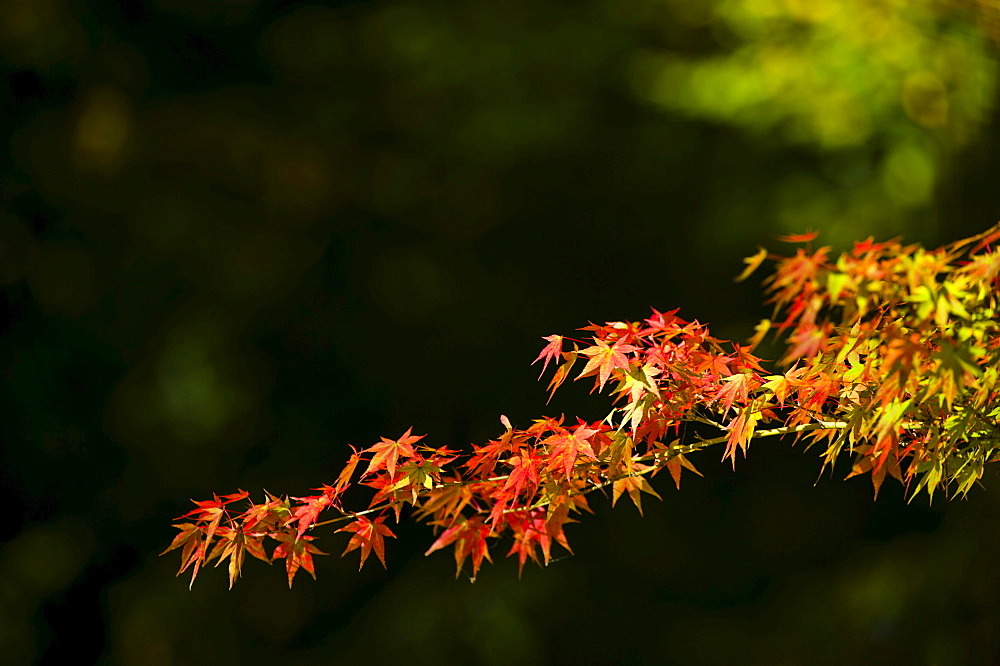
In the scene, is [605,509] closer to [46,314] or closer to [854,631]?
[854,631]

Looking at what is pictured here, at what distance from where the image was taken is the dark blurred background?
88.6 inches

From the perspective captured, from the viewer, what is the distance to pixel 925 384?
2.72 ft

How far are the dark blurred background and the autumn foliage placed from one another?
3.59 ft

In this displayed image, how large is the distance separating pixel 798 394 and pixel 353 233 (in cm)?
145

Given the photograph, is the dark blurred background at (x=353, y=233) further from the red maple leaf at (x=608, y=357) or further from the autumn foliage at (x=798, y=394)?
the red maple leaf at (x=608, y=357)

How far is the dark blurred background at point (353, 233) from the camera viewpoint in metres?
2.25

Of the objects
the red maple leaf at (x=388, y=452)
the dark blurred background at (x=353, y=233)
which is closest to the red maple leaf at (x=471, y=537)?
the red maple leaf at (x=388, y=452)

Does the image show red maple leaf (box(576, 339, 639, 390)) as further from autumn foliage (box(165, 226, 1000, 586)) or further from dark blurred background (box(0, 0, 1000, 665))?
dark blurred background (box(0, 0, 1000, 665))

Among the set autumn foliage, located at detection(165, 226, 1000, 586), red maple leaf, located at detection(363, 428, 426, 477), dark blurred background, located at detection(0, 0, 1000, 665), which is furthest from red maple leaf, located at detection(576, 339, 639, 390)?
dark blurred background, located at detection(0, 0, 1000, 665)

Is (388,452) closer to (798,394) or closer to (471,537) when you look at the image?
(471,537)

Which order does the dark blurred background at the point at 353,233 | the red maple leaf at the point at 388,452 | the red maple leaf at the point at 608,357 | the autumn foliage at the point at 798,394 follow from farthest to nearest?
the dark blurred background at the point at 353,233 → the red maple leaf at the point at 388,452 → the red maple leaf at the point at 608,357 → the autumn foliage at the point at 798,394

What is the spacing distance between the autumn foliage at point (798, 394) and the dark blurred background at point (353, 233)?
109 centimetres

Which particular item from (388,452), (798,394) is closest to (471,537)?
(388,452)

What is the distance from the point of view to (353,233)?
2.26 meters
